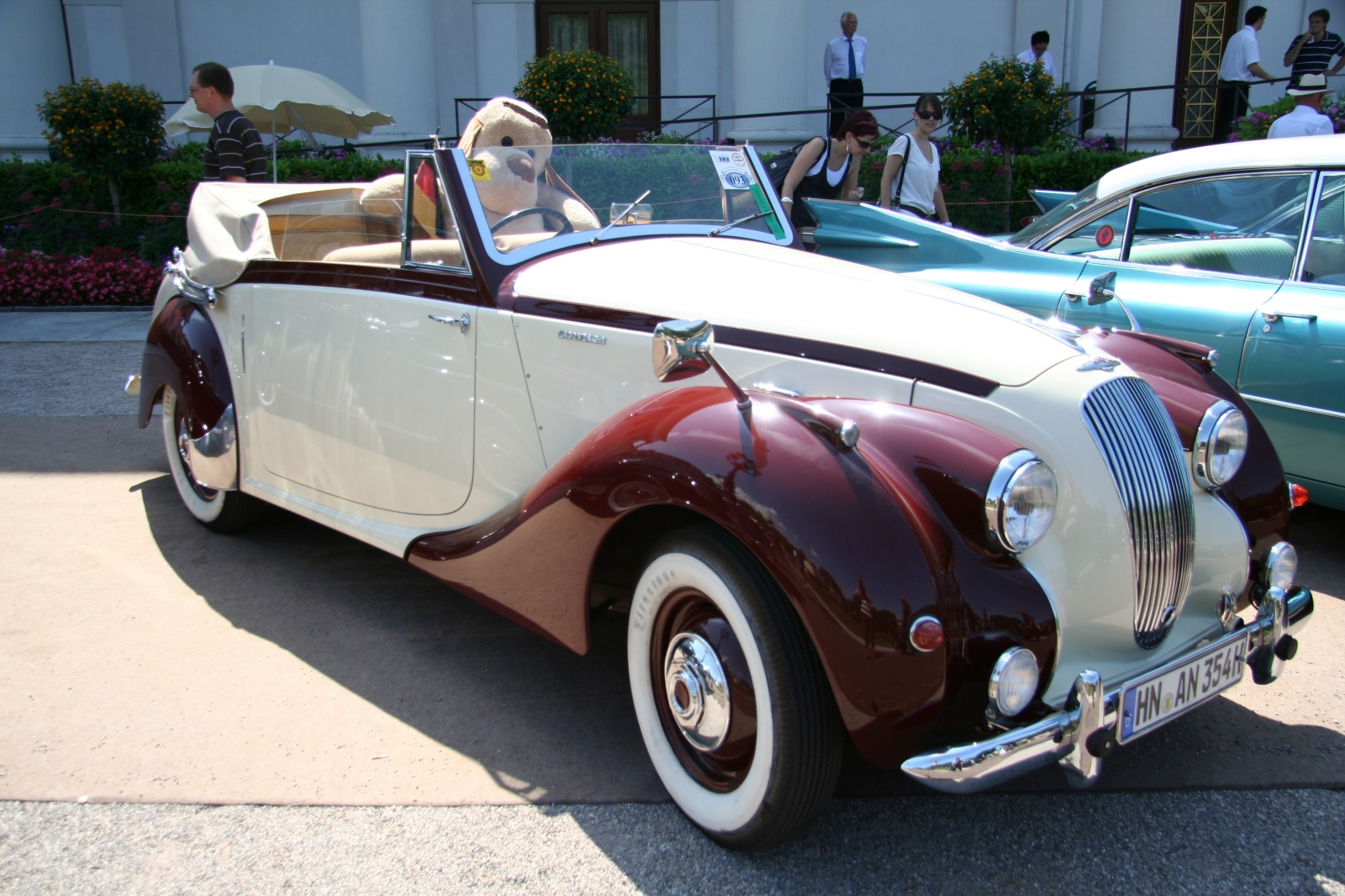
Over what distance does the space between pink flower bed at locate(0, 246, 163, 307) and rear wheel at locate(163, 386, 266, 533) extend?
614cm

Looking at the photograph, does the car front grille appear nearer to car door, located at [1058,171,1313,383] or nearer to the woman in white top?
car door, located at [1058,171,1313,383]

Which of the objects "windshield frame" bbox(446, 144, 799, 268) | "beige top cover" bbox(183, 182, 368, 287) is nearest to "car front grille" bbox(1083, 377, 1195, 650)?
"windshield frame" bbox(446, 144, 799, 268)

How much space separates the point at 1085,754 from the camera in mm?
1813

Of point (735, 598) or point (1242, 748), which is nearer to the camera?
point (735, 598)

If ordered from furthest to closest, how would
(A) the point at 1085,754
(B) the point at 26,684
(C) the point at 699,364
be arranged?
(B) the point at 26,684, (C) the point at 699,364, (A) the point at 1085,754

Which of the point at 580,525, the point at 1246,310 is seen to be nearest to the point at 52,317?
the point at 580,525

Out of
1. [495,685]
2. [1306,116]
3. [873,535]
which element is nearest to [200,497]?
[495,685]

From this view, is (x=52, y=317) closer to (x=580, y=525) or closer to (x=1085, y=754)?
(x=580, y=525)

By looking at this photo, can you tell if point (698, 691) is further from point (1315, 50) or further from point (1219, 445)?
point (1315, 50)

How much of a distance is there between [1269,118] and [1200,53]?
16.3ft

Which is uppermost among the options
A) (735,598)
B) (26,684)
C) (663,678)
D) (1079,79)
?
(1079,79)

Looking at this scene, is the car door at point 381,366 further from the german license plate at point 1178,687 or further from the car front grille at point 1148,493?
the german license plate at point 1178,687

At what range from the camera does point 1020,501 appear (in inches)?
75.0

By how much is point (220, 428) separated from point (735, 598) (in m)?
2.55
